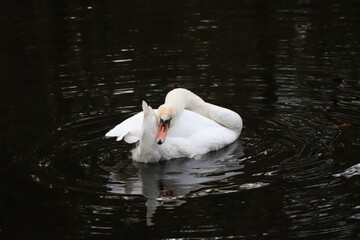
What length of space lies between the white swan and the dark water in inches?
6.2

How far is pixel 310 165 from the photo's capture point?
330 inches

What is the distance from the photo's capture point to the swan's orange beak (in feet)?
27.9

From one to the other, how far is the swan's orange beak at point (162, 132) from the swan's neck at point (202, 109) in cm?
56

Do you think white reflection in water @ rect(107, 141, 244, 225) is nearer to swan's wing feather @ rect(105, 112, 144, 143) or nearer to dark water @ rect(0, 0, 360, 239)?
dark water @ rect(0, 0, 360, 239)

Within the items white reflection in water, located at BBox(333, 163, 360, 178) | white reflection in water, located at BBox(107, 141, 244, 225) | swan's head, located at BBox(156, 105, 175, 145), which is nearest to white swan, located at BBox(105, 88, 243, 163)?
swan's head, located at BBox(156, 105, 175, 145)

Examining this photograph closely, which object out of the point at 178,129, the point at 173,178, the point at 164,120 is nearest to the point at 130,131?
the point at 164,120

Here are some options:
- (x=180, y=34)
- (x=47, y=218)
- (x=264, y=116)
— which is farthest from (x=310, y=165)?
(x=180, y=34)

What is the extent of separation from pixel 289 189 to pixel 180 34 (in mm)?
8147

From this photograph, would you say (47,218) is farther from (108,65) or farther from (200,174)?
(108,65)

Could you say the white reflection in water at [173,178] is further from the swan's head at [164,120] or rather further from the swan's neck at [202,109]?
the swan's neck at [202,109]

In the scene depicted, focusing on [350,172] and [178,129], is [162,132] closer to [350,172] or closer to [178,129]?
[178,129]

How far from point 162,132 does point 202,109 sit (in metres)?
1.53

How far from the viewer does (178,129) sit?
9.13m

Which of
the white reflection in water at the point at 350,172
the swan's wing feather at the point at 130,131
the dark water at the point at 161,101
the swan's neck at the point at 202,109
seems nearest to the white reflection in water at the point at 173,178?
the dark water at the point at 161,101
